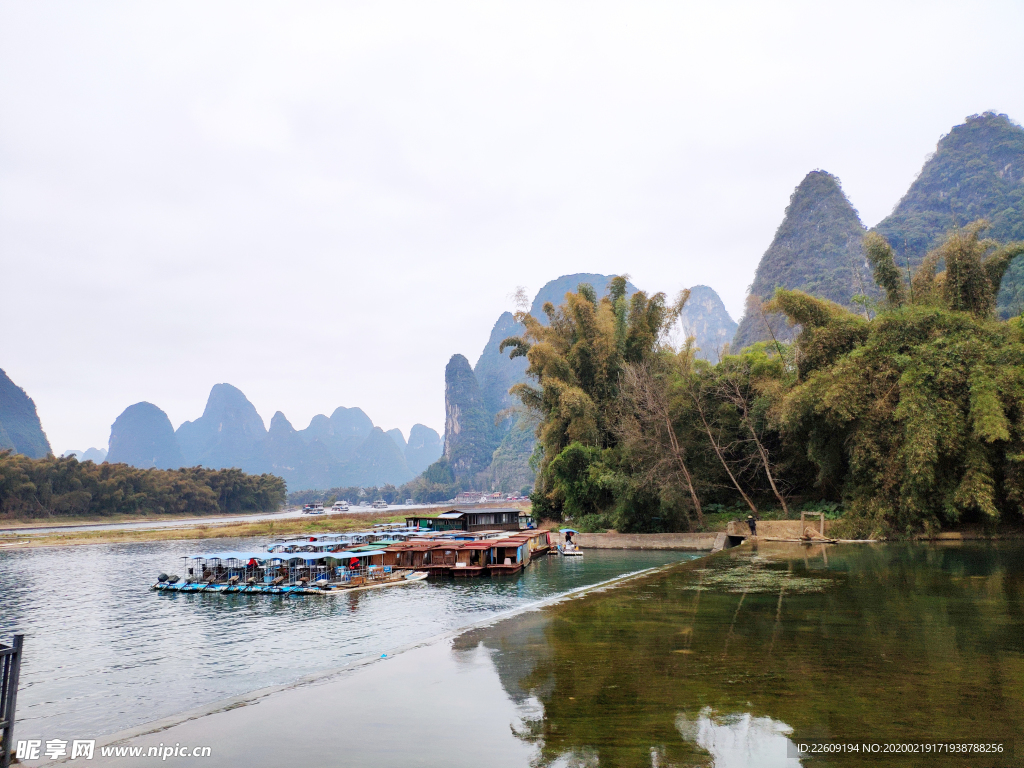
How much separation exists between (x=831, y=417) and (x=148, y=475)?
3470 inches

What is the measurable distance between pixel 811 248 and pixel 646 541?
8449cm

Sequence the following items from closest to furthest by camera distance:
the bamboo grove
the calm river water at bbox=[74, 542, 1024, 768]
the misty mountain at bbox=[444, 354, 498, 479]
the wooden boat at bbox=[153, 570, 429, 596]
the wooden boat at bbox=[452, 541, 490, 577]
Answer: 1. the calm river water at bbox=[74, 542, 1024, 768]
2. the bamboo grove
3. the wooden boat at bbox=[153, 570, 429, 596]
4. the wooden boat at bbox=[452, 541, 490, 577]
5. the misty mountain at bbox=[444, 354, 498, 479]

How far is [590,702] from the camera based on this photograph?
22.9 feet

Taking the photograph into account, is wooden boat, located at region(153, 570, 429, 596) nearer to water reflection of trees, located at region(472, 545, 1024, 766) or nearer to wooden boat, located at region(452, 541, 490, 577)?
wooden boat, located at region(452, 541, 490, 577)

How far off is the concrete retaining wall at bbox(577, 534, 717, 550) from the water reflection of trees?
1534 cm

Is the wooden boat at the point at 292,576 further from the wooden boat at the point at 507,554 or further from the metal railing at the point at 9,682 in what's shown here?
the metal railing at the point at 9,682

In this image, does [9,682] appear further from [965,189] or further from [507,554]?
[965,189]

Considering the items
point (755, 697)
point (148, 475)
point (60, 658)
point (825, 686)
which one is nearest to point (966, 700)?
point (825, 686)

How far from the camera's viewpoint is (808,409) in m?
26.2

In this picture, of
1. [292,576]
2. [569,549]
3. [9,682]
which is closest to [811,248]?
[569,549]

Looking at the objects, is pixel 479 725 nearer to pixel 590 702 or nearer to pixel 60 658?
pixel 590 702

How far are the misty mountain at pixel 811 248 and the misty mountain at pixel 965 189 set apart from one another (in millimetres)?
5425

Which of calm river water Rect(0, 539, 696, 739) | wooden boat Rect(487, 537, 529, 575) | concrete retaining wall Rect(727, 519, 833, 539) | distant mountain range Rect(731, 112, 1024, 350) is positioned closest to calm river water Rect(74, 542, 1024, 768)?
calm river water Rect(0, 539, 696, 739)

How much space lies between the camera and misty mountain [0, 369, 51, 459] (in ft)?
461
